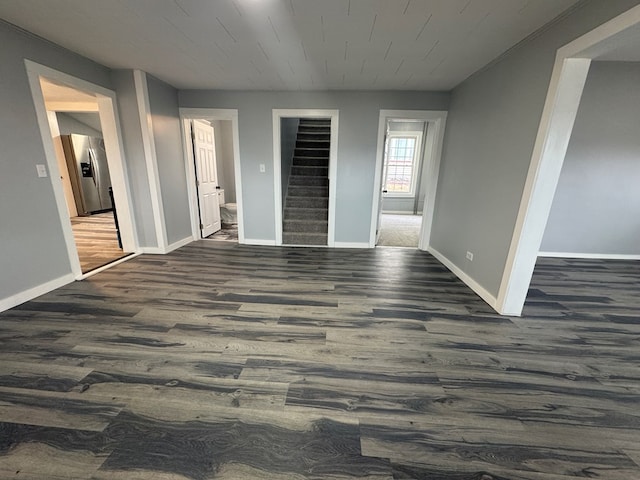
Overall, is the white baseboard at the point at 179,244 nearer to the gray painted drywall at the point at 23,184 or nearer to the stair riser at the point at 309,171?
the gray painted drywall at the point at 23,184

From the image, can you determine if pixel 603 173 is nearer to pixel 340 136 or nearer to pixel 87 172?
pixel 340 136

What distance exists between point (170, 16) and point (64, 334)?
8.70ft

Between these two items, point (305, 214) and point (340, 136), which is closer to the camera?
point (340, 136)

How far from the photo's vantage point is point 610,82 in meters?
3.35

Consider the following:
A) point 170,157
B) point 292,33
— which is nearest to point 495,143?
point 292,33

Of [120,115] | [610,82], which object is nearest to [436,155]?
[610,82]

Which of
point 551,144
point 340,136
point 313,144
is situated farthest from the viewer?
point 313,144

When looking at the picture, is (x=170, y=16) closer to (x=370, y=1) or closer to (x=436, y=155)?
(x=370, y=1)

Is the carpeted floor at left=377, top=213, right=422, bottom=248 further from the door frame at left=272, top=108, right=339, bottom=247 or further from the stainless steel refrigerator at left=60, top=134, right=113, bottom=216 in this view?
the stainless steel refrigerator at left=60, top=134, right=113, bottom=216

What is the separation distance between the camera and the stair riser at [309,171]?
550cm

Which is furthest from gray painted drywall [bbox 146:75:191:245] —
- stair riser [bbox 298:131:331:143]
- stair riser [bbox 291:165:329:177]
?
stair riser [bbox 298:131:331:143]

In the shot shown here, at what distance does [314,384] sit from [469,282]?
2343 mm

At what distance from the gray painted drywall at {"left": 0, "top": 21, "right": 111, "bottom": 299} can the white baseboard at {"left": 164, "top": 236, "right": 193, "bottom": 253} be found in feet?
4.36

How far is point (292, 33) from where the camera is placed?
7.30ft
